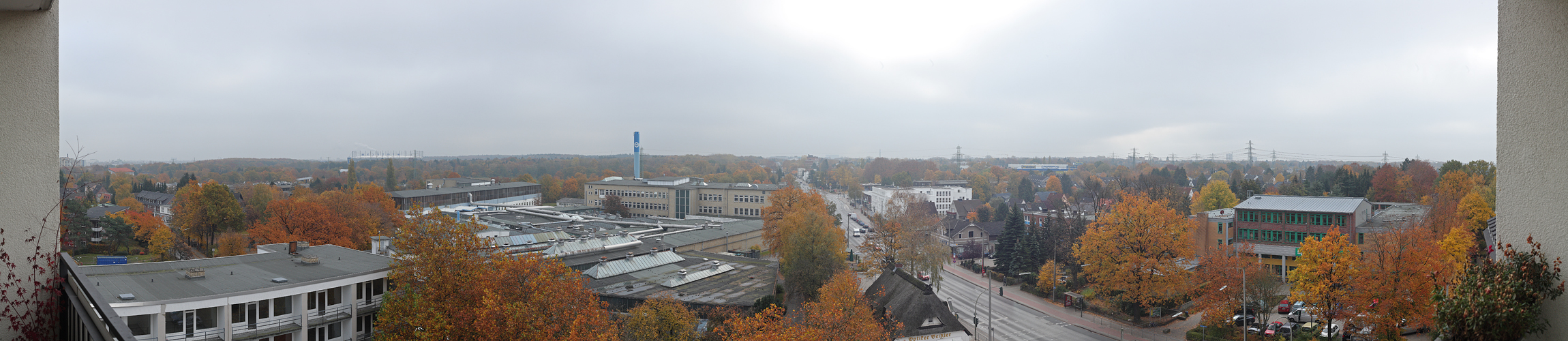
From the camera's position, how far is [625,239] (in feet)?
108

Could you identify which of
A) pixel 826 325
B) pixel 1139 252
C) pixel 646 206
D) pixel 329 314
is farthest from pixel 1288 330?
pixel 646 206

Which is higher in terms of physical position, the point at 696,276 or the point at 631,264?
the point at 631,264

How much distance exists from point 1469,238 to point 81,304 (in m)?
33.8

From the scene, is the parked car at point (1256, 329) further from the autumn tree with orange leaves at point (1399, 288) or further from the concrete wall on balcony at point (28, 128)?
the concrete wall on balcony at point (28, 128)

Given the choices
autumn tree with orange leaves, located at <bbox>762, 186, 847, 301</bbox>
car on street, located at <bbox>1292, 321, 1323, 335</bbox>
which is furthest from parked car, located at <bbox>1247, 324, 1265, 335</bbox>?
autumn tree with orange leaves, located at <bbox>762, 186, 847, 301</bbox>

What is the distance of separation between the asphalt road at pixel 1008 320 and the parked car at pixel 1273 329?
4.90 m

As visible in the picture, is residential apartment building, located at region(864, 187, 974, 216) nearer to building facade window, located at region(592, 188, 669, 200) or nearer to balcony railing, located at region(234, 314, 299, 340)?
building facade window, located at region(592, 188, 669, 200)

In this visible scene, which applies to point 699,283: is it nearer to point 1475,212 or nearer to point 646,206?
point 1475,212

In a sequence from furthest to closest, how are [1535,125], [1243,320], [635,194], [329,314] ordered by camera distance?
[635,194]
[1243,320]
[329,314]
[1535,125]

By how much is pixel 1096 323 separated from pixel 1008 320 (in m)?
3.47

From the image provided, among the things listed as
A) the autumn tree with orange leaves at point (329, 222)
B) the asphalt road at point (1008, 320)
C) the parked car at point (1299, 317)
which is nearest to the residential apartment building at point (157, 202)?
the autumn tree with orange leaves at point (329, 222)

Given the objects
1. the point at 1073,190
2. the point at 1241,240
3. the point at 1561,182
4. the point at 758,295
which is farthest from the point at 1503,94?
the point at 1073,190

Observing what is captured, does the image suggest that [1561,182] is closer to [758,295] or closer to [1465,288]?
[1465,288]

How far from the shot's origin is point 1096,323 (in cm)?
2914
